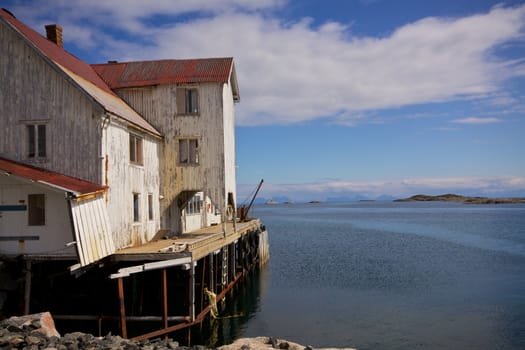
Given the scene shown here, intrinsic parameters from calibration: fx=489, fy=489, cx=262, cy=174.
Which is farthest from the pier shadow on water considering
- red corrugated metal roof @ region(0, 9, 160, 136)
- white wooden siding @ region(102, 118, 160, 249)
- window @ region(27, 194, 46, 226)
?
red corrugated metal roof @ region(0, 9, 160, 136)

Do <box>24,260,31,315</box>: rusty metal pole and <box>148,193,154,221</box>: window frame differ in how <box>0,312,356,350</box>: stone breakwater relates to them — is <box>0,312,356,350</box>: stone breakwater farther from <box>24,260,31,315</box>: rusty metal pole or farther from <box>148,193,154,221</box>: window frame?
<box>148,193,154,221</box>: window frame

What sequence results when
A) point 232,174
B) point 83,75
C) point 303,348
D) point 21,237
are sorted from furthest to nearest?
point 232,174 → point 83,75 → point 21,237 → point 303,348

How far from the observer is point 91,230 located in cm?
1747

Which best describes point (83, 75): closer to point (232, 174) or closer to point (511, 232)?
point (232, 174)

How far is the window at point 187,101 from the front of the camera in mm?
26078

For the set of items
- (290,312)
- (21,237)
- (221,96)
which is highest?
(221,96)

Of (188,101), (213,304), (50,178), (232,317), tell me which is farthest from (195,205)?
(50,178)

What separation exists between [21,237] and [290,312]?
42.1 feet

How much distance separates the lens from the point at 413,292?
2831cm

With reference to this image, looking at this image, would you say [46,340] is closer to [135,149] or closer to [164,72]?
[135,149]

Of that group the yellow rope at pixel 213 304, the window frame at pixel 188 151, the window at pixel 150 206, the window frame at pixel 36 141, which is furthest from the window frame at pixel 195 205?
the window frame at pixel 36 141

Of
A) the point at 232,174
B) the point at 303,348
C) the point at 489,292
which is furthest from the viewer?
the point at 232,174

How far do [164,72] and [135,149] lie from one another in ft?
20.4

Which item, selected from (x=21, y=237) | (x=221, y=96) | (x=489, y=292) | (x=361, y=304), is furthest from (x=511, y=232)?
(x=21, y=237)
